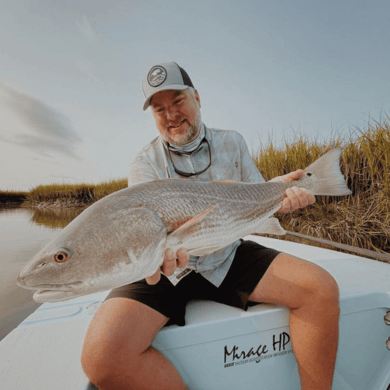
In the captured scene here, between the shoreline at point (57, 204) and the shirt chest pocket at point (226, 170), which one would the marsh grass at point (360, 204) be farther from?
the shoreline at point (57, 204)

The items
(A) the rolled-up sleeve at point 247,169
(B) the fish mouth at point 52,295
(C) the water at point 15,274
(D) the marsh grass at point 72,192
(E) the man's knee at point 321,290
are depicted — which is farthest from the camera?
(D) the marsh grass at point 72,192

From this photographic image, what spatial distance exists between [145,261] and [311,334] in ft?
3.79

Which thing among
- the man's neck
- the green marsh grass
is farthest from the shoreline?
the man's neck

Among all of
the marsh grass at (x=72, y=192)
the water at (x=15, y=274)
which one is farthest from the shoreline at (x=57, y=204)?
the water at (x=15, y=274)

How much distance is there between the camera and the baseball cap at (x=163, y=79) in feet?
6.77

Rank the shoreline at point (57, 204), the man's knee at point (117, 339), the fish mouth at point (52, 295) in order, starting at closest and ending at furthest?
the fish mouth at point (52, 295) < the man's knee at point (117, 339) < the shoreline at point (57, 204)

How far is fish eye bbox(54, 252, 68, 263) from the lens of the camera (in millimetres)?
1125

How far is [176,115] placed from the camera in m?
2.19

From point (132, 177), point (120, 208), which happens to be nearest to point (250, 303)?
point (120, 208)

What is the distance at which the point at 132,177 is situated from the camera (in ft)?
Answer: 7.44

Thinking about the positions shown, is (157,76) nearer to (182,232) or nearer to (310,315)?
(182,232)

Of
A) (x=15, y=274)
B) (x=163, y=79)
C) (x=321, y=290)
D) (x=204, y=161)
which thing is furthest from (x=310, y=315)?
(x=15, y=274)

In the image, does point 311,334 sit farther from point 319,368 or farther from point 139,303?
point 139,303

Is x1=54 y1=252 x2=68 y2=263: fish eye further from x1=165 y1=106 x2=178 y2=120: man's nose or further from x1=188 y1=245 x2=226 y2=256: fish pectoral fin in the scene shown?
x1=165 y1=106 x2=178 y2=120: man's nose
